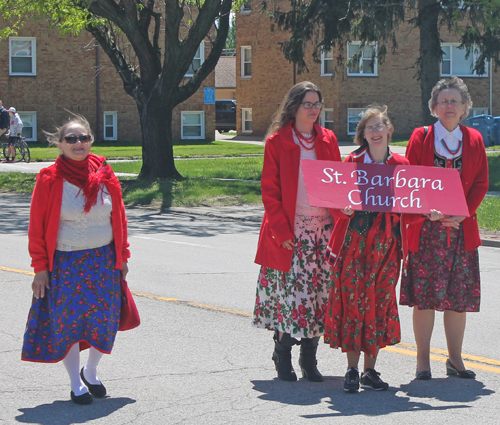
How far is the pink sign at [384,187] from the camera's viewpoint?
15.9 ft

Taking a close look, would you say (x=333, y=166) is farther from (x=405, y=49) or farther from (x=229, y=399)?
(x=405, y=49)

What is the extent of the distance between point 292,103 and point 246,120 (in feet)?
133

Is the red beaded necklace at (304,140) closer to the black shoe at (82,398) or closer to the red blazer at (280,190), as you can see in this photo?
the red blazer at (280,190)

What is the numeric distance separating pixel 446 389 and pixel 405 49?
35.5m

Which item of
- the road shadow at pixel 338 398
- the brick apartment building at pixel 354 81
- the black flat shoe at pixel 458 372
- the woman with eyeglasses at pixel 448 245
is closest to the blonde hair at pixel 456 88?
the woman with eyeglasses at pixel 448 245

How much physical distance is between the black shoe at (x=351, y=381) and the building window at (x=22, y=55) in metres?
32.7

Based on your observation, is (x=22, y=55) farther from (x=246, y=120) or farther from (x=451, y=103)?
(x=451, y=103)

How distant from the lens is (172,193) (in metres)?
17.2

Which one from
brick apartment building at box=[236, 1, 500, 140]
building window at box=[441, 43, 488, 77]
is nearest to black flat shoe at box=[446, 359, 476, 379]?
brick apartment building at box=[236, 1, 500, 140]

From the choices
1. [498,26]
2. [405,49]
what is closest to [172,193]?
[498,26]

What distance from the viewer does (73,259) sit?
15.5ft

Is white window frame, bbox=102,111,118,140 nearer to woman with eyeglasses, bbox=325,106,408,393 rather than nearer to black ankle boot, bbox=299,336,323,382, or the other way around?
black ankle boot, bbox=299,336,323,382

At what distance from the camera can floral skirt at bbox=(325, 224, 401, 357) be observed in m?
4.92

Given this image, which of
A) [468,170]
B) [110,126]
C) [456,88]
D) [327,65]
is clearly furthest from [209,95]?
[468,170]
